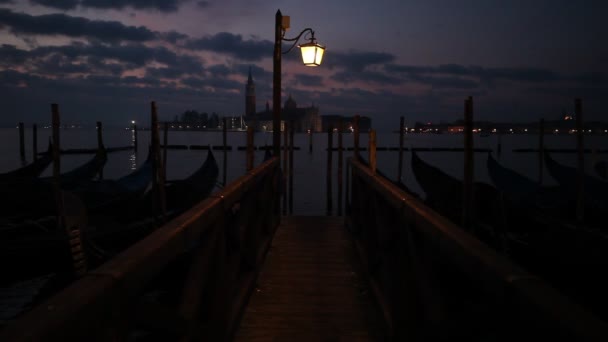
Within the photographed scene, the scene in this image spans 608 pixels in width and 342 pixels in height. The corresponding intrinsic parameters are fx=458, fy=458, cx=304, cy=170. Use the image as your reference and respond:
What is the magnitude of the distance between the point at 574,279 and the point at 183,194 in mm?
7115

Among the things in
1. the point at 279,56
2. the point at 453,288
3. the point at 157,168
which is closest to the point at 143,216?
the point at 157,168

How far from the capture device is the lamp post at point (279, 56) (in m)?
6.82

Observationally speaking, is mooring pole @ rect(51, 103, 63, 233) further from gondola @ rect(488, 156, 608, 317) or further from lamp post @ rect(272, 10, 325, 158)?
gondola @ rect(488, 156, 608, 317)

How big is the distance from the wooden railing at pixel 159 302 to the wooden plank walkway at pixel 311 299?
0.23 metres

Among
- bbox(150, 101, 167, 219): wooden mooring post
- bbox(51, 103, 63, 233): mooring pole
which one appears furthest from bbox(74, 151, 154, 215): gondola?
bbox(51, 103, 63, 233): mooring pole

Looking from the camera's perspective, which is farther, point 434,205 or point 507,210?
point 434,205

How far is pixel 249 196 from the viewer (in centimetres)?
341

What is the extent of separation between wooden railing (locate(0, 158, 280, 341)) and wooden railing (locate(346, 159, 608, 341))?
958 mm

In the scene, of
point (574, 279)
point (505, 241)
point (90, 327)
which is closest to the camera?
point (90, 327)

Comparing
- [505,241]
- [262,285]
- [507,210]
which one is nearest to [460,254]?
[262,285]

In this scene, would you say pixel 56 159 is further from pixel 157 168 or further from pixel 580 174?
pixel 580 174

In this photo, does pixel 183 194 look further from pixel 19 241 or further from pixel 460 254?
pixel 460 254

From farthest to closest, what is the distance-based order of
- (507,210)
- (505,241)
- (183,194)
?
(183,194) < (507,210) < (505,241)

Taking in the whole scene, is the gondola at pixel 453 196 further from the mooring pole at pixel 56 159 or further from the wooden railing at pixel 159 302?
the mooring pole at pixel 56 159
